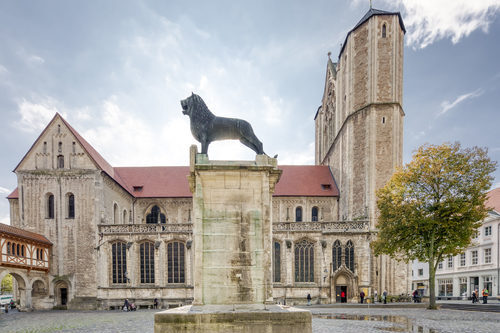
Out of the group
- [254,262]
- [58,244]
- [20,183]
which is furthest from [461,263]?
[20,183]

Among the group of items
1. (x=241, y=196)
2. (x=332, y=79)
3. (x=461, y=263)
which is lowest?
(x=461, y=263)

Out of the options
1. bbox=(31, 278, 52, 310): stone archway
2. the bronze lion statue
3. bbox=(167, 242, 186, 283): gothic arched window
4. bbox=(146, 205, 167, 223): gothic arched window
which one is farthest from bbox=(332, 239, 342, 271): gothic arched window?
bbox=(31, 278, 52, 310): stone archway

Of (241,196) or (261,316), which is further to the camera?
(241,196)

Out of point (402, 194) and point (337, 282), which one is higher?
point (402, 194)

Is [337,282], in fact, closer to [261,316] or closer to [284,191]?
[284,191]

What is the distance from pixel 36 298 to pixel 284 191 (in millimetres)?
25771

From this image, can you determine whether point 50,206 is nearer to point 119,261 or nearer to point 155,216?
point 119,261

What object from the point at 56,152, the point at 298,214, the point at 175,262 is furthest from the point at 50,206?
the point at 298,214

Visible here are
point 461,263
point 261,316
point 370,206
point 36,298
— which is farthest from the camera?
point 461,263

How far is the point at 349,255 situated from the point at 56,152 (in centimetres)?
2943

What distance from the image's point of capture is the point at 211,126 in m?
6.99

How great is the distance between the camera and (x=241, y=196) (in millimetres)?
6664

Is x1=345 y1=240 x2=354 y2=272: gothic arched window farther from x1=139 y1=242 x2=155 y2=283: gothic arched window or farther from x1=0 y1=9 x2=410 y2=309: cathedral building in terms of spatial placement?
x1=139 y1=242 x2=155 y2=283: gothic arched window

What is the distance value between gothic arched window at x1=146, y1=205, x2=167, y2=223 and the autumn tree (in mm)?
23616
